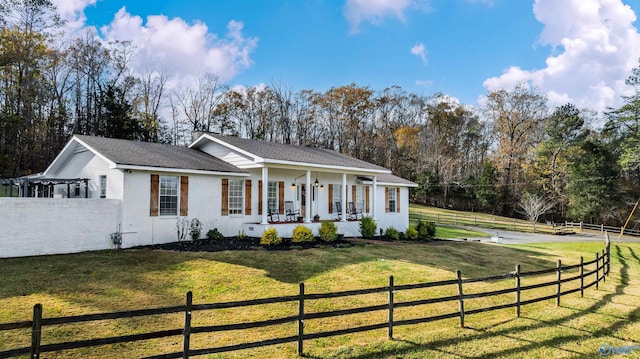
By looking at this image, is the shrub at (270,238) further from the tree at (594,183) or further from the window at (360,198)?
the tree at (594,183)

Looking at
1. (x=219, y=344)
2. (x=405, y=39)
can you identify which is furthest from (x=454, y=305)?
(x=405, y=39)

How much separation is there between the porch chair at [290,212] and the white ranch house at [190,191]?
62 millimetres

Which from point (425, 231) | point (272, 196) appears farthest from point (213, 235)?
point (425, 231)

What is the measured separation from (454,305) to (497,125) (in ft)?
139

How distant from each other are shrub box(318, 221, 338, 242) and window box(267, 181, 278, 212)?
2702mm

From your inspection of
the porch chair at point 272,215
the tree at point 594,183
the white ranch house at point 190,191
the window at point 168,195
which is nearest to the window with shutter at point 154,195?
the white ranch house at point 190,191

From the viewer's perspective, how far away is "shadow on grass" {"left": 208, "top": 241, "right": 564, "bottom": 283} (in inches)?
434

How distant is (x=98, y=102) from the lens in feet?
105

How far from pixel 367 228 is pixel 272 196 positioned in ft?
16.2

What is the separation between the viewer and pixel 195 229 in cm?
1451

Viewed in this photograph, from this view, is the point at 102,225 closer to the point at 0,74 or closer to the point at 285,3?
the point at 285,3

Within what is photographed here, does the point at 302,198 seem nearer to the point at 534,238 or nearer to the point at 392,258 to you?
the point at 392,258

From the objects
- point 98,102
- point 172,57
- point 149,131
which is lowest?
point 149,131

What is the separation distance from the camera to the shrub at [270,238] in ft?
46.3
